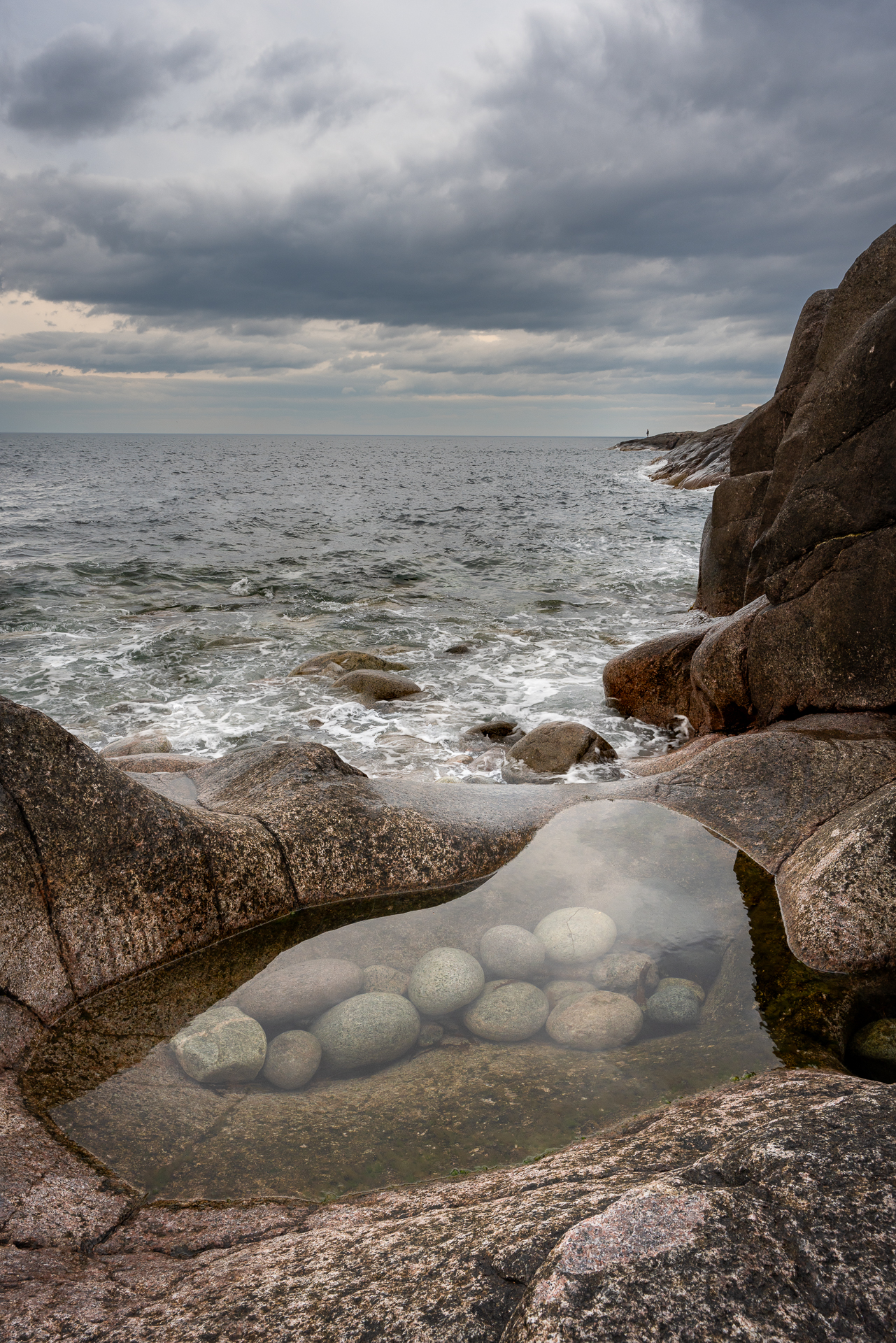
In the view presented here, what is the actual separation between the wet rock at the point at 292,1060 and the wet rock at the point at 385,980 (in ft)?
1.43

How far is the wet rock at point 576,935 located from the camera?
4.15 metres

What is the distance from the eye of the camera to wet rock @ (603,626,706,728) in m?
9.28

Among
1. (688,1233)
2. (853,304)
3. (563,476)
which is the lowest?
(688,1233)

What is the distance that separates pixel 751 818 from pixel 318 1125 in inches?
142

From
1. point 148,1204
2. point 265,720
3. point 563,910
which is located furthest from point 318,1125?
point 265,720

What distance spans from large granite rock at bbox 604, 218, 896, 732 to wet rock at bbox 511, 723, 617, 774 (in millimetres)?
1220

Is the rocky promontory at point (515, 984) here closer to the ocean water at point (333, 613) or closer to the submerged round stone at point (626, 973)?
the submerged round stone at point (626, 973)

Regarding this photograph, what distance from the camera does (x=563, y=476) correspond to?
76.4 metres

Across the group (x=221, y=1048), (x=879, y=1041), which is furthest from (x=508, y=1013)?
(x=879, y=1041)

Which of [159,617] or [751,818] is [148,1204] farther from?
[159,617]

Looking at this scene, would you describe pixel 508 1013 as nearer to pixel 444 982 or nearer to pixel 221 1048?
pixel 444 982

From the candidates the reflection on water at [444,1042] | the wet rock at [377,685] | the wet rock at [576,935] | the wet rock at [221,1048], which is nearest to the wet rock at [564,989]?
the reflection on water at [444,1042]

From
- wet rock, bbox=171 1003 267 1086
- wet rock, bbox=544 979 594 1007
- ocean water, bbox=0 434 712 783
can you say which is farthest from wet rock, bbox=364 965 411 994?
ocean water, bbox=0 434 712 783

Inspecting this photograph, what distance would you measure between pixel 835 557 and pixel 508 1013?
195 inches
